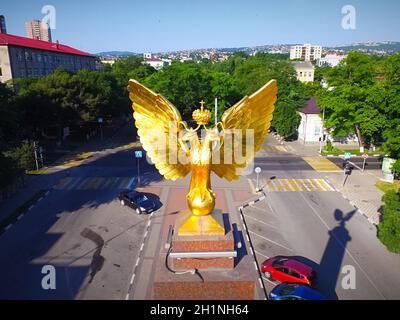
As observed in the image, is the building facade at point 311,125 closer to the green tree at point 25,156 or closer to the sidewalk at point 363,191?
the sidewalk at point 363,191

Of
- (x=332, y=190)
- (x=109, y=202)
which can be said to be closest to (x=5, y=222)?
(x=109, y=202)

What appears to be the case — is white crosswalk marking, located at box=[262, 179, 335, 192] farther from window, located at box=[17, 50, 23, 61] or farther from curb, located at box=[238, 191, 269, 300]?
window, located at box=[17, 50, 23, 61]

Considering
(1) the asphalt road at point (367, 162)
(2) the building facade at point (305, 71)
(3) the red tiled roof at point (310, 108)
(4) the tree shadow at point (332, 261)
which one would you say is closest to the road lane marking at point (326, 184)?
(1) the asphalt road at point (367, 162)

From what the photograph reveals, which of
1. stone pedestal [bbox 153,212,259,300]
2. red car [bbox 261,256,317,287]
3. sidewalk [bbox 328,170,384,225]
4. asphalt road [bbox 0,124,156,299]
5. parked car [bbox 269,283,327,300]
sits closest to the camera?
stone pedestal [bbox 153,212,259,300]

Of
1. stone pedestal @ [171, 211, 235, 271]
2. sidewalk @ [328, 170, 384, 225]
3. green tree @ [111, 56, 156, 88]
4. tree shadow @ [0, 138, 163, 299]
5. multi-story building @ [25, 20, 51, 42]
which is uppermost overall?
multi-story building @ [25, 20, 51, 42]

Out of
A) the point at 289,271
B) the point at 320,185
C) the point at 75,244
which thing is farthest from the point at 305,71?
the point at 75,244

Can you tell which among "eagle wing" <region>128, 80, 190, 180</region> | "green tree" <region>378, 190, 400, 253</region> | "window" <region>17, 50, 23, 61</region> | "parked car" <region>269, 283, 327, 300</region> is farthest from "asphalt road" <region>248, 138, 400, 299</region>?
"window" <region>17, 50, 23, 61</region>
